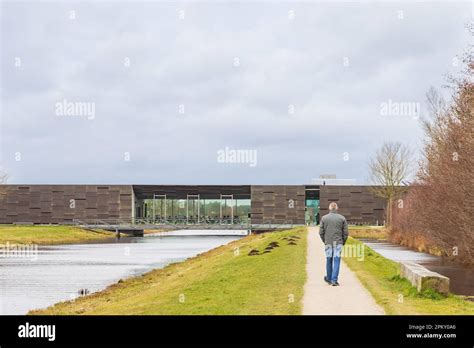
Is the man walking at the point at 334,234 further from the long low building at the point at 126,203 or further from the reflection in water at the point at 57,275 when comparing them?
the long low building at the point at 126,203

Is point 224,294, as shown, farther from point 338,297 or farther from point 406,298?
point 406,298

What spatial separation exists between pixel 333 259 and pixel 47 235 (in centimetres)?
5977

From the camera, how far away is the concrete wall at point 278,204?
9144 cm

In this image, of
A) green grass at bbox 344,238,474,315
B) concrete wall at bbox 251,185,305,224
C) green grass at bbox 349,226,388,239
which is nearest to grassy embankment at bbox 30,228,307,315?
green grass at bbox 344,238,474,315

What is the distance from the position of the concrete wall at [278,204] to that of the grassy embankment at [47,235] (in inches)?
757

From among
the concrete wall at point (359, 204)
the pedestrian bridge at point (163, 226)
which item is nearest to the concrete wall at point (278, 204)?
the pedestrian bridge at point (163, 226)

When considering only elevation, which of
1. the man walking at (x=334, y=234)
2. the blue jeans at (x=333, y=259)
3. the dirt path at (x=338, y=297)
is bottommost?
the dirt path at (x=338, y=297)

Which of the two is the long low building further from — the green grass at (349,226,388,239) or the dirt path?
the dirt path

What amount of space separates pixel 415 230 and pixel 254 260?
26.1 m

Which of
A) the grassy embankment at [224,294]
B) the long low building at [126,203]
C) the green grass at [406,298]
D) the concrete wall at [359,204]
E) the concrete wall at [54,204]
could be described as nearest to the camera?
the green grass at [406,298]

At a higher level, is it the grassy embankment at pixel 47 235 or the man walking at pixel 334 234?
the man walking at pixel 334 234

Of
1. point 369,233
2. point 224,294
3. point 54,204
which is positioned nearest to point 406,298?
point 224,294
